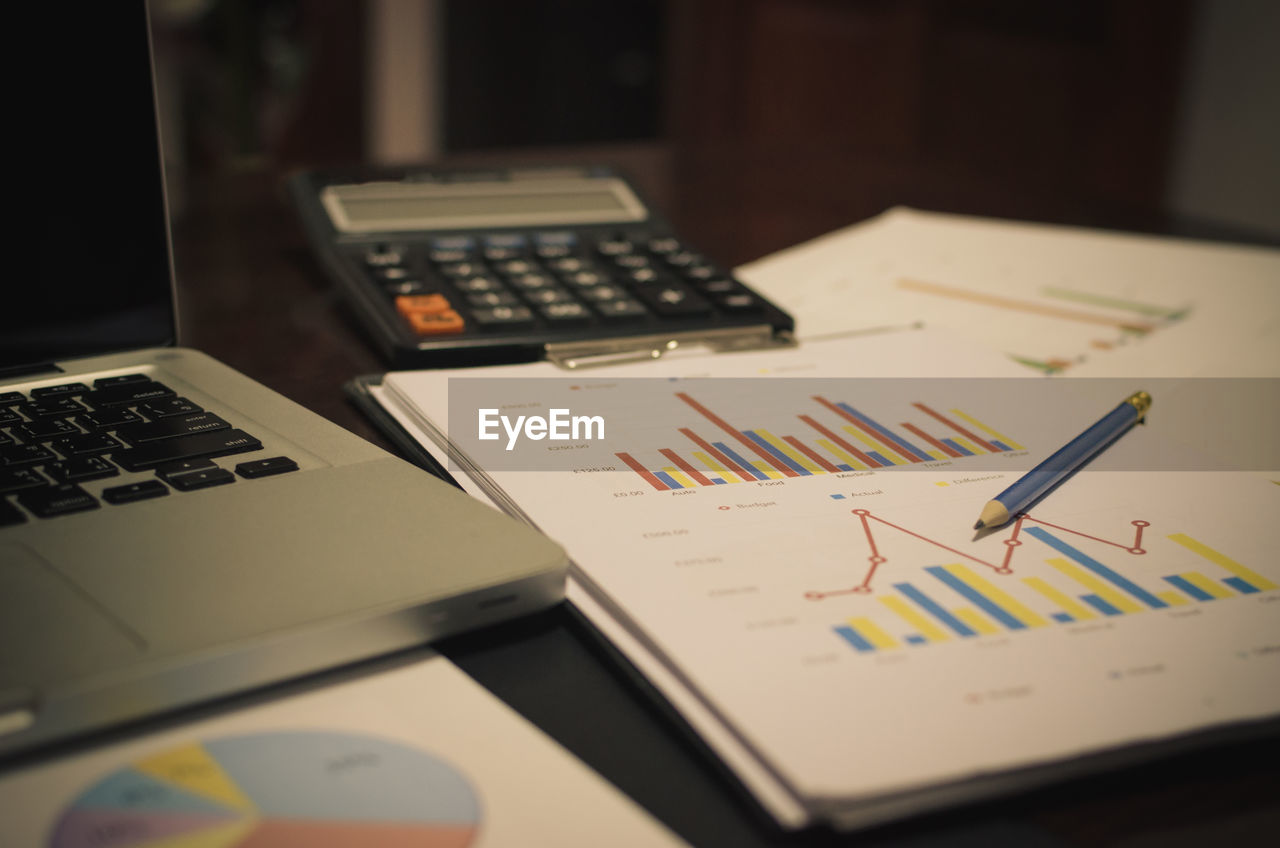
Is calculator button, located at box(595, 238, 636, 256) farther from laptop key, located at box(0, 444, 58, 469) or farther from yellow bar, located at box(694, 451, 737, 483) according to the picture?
laptop key, located at box(0, 444, 58, 469)

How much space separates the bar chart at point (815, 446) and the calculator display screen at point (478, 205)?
246mm

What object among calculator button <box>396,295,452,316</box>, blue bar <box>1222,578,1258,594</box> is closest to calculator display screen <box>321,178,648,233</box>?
calculator button <box>396,295,452,316</box>

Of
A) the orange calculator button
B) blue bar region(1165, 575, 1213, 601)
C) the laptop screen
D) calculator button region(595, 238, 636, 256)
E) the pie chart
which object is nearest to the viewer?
the pie chart

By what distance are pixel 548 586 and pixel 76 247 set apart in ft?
0.89

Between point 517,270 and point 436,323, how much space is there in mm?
94

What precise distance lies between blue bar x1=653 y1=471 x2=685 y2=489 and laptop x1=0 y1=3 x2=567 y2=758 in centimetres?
7

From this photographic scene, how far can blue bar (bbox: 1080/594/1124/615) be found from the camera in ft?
1.11

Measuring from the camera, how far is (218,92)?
141cm

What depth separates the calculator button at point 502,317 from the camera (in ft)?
1.80

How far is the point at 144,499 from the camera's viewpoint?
0.36m

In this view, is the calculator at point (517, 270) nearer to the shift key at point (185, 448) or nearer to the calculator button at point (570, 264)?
the calculator button at point (570, 264)

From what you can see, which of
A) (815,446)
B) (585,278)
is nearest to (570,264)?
(585,278)

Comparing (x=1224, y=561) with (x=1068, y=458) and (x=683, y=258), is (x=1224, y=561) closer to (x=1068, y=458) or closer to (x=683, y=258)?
(x=1068, y=458)

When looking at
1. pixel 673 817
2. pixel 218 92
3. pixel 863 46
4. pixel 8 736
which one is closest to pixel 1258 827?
pixel 673 817
